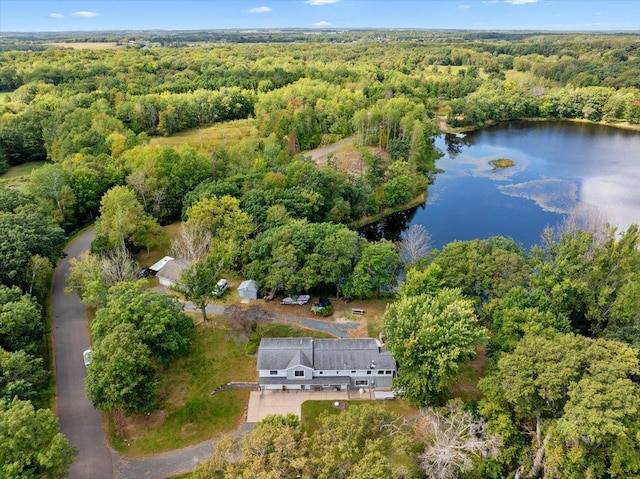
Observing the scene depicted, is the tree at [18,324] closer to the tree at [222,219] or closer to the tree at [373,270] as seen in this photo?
the tree at [222,219]

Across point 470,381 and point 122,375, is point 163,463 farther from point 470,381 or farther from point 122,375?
point 470,381

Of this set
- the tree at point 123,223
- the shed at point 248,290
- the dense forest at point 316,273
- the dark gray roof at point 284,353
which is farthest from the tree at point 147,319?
Answer: the tree at point 123,223

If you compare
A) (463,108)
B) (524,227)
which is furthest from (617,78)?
(524,227)

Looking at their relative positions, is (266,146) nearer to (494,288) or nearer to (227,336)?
(227,336)

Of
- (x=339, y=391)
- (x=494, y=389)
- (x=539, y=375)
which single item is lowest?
(x=339, y=391)

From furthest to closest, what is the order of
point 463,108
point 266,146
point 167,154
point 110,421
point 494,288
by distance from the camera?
point 463,108, point 266,146, point 167,154, point 494,288, point 110,421

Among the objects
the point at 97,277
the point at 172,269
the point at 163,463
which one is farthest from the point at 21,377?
the point at 172,269

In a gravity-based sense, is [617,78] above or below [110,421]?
above

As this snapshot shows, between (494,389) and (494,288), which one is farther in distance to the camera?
(494,288)

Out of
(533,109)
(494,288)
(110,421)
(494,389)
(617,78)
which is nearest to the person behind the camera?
(494,389)
